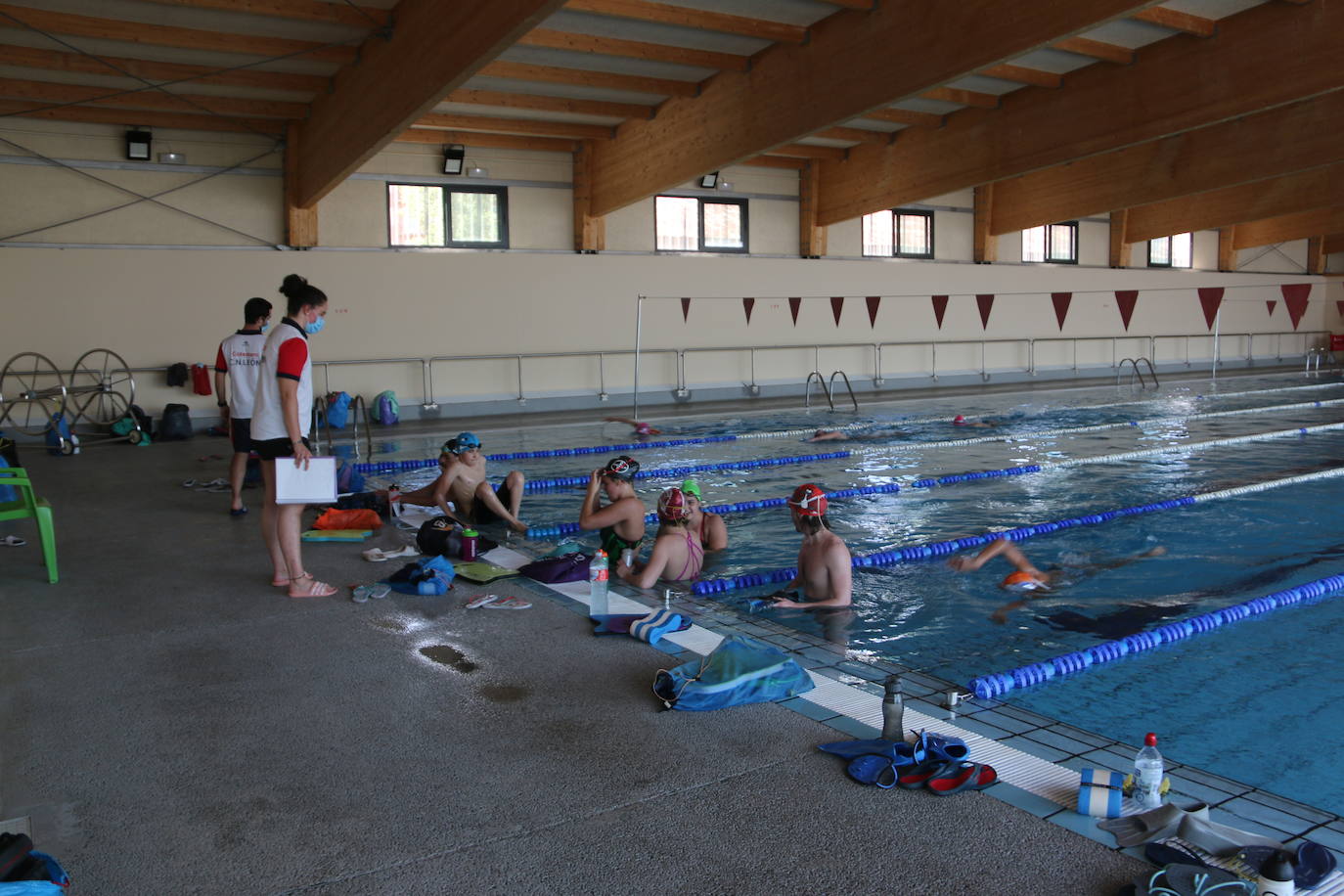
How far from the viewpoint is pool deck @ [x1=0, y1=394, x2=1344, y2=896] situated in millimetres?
2484

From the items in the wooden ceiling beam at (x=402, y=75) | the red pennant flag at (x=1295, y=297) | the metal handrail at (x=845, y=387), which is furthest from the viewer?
the metal handrail at (x=845, y=387)

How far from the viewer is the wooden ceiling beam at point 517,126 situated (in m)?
14.0

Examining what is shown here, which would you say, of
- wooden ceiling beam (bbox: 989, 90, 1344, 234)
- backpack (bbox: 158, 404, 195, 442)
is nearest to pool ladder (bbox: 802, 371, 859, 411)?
wooden ceiling beam (bbox: 989, 90, 1344, 234)

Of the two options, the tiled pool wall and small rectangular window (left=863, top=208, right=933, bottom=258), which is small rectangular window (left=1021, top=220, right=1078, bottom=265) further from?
the tiled pool wall

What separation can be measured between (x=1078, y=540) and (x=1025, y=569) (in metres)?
1.26

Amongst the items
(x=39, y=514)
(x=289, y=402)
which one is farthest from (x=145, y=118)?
(x=289, y=402)

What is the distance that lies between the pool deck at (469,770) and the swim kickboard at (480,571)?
1.66ft

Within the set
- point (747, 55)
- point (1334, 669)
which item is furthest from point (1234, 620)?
point (747, 55)

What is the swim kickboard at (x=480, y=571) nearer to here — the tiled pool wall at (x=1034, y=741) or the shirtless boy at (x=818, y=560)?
the tiled pool wall at (x=1034, y=741)

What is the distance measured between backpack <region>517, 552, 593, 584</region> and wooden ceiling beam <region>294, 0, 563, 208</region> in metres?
4.05

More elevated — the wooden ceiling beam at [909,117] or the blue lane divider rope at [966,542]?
the wooden ceiling beam at [909,117]

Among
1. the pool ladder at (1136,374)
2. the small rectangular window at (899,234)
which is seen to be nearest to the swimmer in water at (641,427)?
the small rectangular window at (899,234)

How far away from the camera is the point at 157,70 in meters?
11.4

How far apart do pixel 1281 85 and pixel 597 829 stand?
11.6 m
